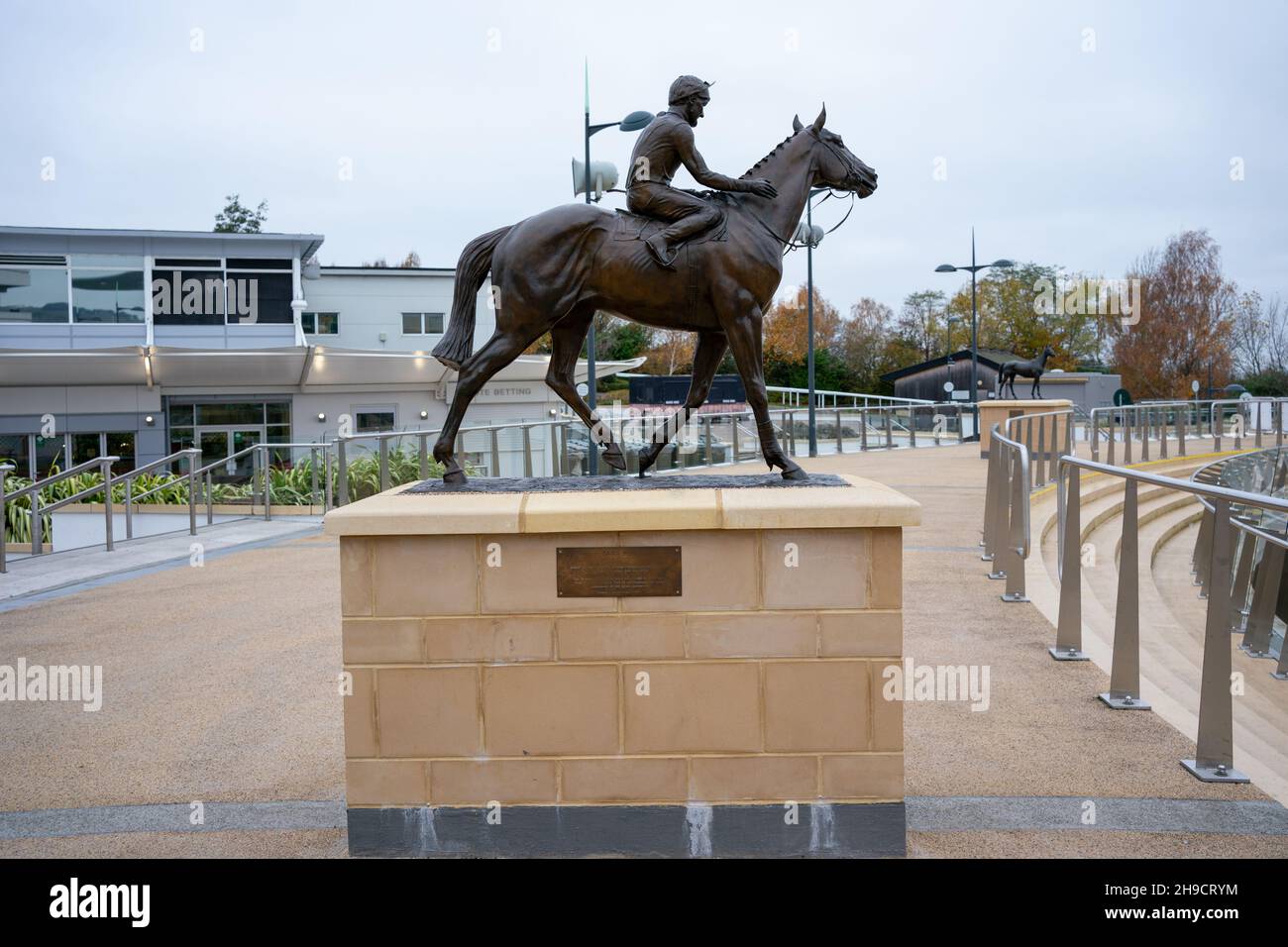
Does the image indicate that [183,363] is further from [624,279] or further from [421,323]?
[624,279]

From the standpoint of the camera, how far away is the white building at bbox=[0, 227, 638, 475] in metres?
30.8

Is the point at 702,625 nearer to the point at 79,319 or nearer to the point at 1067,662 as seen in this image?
the point at 1067,662

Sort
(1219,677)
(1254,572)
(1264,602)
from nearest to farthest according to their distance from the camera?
(1219,677)
(1264,602)
(1254,572)

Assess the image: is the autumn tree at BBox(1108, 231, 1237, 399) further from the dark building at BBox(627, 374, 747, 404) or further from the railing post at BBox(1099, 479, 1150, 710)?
the railing post at BBox(1099, 479, 1150, 710)

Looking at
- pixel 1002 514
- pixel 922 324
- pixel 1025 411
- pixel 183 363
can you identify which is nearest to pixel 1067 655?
pixel 1002 514

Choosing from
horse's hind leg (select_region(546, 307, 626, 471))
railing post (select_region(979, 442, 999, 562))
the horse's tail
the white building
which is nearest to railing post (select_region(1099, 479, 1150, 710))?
horse's hind leg (select_region(546, 307, 626, 471))

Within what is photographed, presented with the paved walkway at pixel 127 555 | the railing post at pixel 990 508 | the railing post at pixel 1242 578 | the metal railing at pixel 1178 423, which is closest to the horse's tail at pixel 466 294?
the paved walkway at pixel 127 555

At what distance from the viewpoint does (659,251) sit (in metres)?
4.62

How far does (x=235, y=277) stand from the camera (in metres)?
33.9

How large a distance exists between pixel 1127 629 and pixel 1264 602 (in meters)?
3.26

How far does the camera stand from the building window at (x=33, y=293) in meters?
32.1
